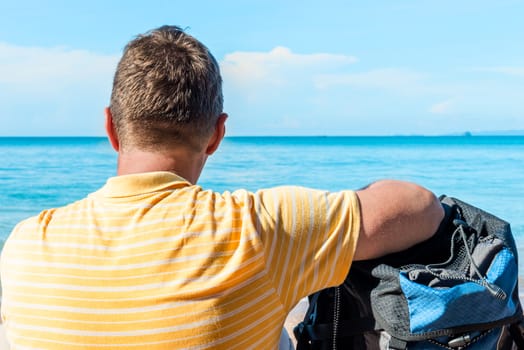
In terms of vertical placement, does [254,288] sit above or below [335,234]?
below

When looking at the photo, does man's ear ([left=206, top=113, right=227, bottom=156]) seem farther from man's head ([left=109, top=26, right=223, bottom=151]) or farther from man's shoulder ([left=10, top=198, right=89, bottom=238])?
man's shoulder ([left=10, top=198, right=89, bottom=238])

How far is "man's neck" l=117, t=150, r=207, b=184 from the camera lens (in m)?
1.65

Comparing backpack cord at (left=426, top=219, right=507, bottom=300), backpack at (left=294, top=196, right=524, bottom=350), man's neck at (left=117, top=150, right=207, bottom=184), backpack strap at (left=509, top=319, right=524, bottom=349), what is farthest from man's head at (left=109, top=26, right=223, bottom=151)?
backpack strap at (left=509, top=319, right=524, bottom=349)

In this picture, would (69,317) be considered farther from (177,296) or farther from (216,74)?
(216,74)

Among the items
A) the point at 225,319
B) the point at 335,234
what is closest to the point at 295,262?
the point at 335,234

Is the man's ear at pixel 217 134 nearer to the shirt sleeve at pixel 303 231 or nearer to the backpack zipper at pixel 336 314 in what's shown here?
the shirt sleeve at pixel 303 231

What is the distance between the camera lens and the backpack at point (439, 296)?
1.59 m

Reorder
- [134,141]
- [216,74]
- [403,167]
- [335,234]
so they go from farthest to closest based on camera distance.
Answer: [403,167] < [216,74] < [134,141] < [335,234]

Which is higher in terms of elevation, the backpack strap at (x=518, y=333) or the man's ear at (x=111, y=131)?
the man's ear at (x=111, y=131)

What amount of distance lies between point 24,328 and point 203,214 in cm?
55

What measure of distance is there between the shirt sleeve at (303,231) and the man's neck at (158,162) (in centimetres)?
25

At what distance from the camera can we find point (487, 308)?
163cm

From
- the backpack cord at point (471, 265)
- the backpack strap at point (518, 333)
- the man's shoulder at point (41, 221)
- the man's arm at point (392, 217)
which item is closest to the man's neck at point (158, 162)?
the man's shoulder at point (41, 221)

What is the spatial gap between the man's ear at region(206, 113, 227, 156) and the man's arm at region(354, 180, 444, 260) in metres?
0.47
